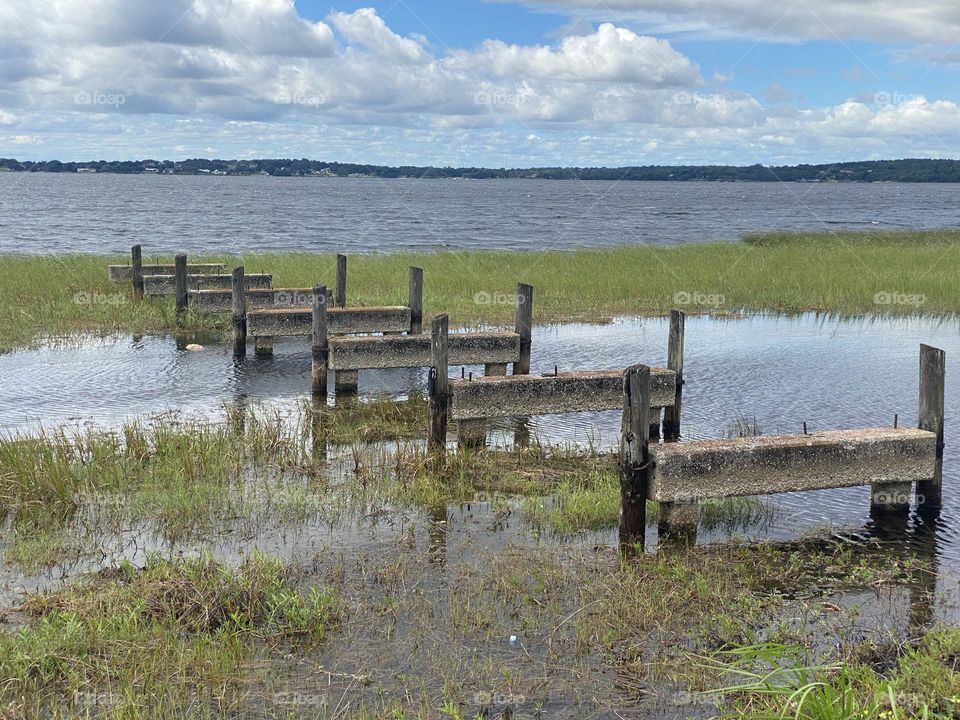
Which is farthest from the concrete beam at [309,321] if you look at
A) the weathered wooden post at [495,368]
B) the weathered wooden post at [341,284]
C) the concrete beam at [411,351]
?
the weathered wooden post at [495,368]

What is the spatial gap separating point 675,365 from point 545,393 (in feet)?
6.73

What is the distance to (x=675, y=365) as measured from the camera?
13.8 meters

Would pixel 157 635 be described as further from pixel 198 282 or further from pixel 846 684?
pixel 198 282

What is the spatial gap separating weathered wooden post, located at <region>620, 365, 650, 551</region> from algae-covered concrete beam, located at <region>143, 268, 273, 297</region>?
16.7 meters

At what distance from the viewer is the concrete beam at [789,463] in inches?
380

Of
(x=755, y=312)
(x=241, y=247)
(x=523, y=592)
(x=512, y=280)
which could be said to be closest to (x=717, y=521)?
(x=523, y=592)

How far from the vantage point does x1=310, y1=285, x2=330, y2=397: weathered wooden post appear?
1612 cm

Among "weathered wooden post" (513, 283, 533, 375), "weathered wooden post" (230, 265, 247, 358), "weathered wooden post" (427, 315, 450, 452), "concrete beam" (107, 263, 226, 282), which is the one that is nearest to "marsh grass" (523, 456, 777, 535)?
"weathered wooden post" (427, 315, 450, 452)

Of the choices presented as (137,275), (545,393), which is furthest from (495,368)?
(137,275)

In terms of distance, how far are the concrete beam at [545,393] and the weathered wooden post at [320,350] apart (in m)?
4.05

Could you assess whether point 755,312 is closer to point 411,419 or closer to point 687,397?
point 687,397

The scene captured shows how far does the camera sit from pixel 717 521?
10.4 m

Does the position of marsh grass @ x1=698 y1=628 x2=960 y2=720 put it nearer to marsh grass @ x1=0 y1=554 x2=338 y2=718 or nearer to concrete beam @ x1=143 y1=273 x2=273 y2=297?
marsh grass @ x1=0 y1=554 x2=338 y2=718

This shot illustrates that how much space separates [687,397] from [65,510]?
404 inches
